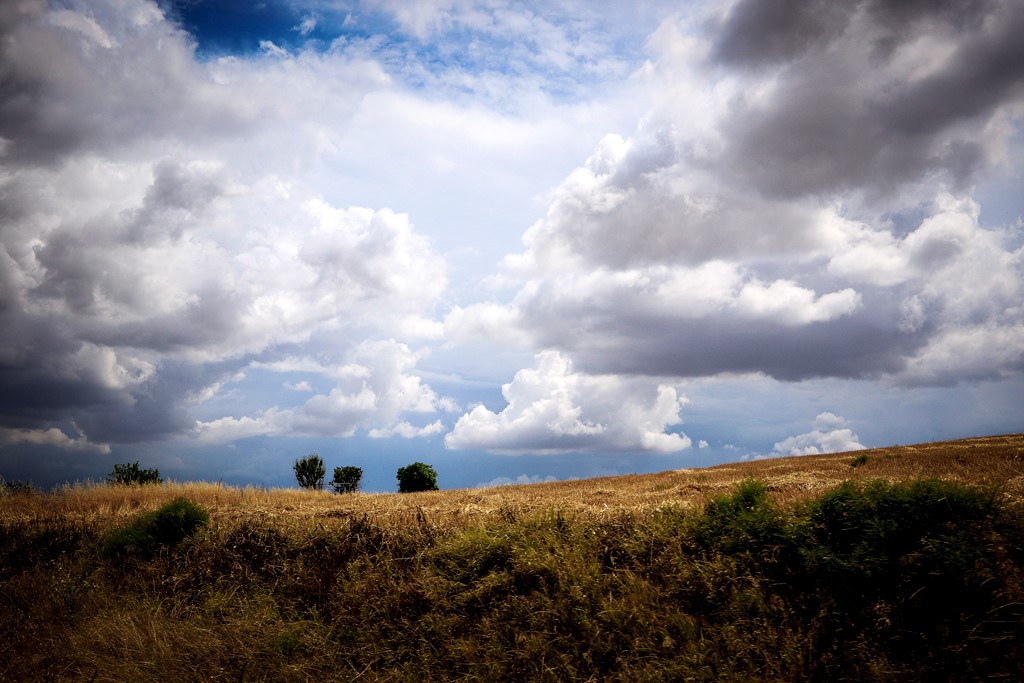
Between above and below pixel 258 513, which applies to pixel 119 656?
below

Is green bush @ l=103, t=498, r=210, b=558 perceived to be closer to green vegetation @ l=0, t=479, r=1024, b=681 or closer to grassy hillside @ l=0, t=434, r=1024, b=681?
grassy hillside @ l=0, t=434, r=1024, b=681

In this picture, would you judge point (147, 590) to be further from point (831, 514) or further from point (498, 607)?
point (831, 514)

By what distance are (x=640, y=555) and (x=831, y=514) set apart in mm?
3386

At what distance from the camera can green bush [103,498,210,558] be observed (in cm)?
1454

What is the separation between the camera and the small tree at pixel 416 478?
152 feet

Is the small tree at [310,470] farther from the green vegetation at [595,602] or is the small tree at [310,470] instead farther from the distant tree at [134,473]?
the green vegetation at [595,602]

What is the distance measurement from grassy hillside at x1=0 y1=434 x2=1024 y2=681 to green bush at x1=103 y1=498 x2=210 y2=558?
540 mm

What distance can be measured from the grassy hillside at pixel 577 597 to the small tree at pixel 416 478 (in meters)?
32.7

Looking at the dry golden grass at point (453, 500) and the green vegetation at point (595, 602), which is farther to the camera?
the dry golden grass at point (453, 500)

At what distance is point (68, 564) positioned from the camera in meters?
14.6

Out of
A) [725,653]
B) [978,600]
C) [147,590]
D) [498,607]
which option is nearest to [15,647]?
[147,590]

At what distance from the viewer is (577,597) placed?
9266mm

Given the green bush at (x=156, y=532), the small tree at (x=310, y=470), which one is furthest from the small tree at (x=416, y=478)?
the green bush at (x=156, y=532)

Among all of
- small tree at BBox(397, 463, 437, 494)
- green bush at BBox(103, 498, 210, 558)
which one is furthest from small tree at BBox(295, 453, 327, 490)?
green bush at BBox(103, 498, 210, 558)
